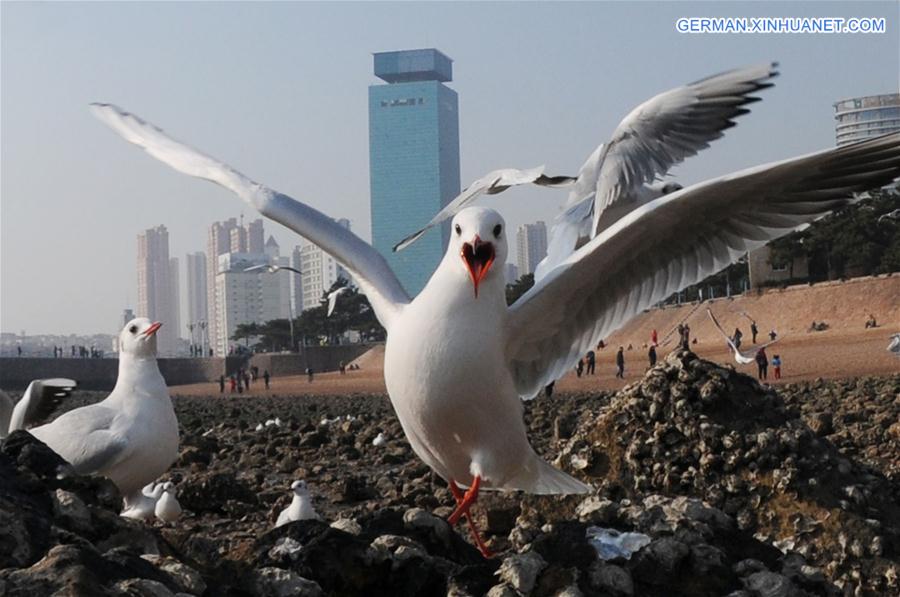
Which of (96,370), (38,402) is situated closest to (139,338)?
(38,402)

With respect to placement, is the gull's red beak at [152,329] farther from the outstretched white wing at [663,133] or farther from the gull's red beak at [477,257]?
the gull's red beak at [477,257]

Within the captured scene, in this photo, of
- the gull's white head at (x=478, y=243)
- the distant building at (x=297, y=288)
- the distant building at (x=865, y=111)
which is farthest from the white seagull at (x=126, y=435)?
the distant building at (x=297, y=288)

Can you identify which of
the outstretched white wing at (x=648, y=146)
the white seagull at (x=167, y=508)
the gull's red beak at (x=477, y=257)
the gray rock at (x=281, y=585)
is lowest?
the white seagull at (x=167, y=508)

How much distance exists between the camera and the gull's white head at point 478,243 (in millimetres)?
4730

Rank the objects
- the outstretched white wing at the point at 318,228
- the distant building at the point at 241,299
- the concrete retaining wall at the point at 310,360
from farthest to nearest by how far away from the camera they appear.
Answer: the distant building at the point at 241,299 → the concrete retaining wall at the point at 310,360 → the outstretched white wing at the point at 318,228

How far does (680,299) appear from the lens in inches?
2434

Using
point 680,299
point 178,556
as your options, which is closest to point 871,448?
point 178,556

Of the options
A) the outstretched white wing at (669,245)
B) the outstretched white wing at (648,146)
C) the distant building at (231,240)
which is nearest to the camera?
the outstretched white wing at (669,245)

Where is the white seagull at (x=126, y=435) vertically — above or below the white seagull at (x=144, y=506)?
above

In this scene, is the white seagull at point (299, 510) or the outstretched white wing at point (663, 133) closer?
the white seagull at point (299, 510)

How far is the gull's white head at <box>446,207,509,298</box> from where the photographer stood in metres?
4.73

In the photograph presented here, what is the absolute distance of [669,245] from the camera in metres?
5.45

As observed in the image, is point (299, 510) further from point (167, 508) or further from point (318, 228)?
point (318, 228)

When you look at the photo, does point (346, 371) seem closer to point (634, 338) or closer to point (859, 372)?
point (634, 338)
